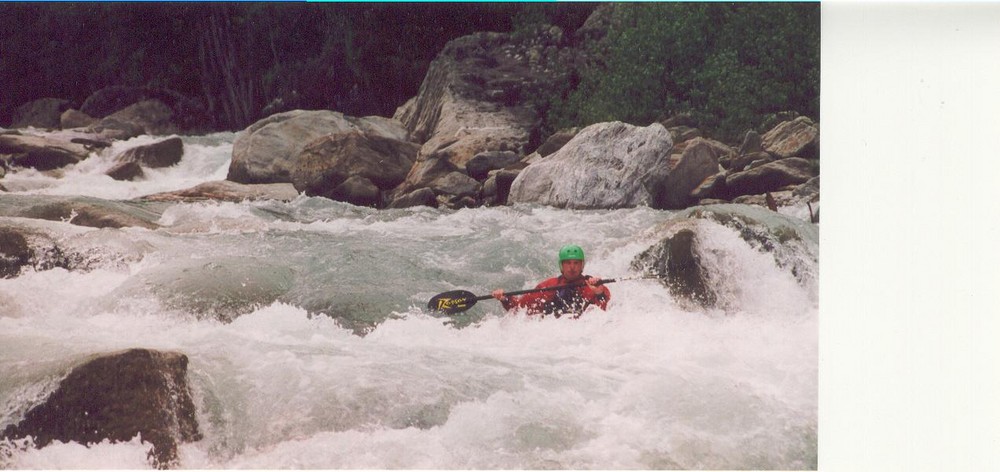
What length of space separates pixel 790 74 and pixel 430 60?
142 centimetres

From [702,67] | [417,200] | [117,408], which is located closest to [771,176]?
[702,67]

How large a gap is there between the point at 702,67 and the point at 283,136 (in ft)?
5.68

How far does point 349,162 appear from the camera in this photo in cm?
363

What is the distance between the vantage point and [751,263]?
332cm

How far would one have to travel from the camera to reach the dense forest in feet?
10.6

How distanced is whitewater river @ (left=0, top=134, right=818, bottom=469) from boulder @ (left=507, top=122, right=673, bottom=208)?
0.08m

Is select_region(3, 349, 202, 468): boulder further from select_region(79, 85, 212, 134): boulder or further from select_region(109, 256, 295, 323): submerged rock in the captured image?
select_region(79, 85, 212, 134): boulder

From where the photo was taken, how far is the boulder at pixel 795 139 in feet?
10.6

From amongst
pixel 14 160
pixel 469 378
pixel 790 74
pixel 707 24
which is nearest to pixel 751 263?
pixel 790 74

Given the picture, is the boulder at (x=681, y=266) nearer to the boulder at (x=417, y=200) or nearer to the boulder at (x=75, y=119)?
the boulder at (x=417, y=200)

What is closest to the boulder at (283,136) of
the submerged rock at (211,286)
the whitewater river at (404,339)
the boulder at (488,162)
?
the whitewater river at (404,339)

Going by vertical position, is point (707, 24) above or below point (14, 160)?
above

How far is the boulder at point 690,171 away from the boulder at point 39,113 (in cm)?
236

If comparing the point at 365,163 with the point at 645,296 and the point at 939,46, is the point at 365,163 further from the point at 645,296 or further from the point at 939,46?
the point at 939,46
